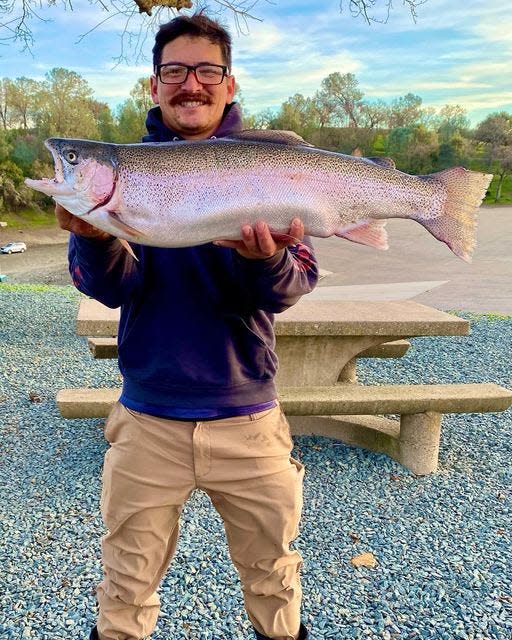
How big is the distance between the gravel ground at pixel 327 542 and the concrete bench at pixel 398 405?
18 cm

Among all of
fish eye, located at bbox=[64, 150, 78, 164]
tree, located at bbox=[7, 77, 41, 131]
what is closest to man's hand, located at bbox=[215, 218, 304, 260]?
fish eye, located at bbox=[64, 150, 78, 164]

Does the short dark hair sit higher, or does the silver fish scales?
the short dark hair

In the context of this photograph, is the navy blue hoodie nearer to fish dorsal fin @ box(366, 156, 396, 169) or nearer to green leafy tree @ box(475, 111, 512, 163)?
fish dorsal fin @ box(366, 156, 396, 169)

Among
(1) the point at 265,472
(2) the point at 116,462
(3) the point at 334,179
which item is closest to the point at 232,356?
(1) the point at 265,472

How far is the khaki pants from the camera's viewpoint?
1.96 meters

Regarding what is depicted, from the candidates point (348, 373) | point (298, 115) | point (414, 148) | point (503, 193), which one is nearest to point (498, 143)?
point (503, 193)

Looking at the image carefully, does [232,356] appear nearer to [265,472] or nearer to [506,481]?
[265,472]

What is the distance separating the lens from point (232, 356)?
1.99 m

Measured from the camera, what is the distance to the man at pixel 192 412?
196 centimetres

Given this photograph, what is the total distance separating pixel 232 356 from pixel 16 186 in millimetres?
52714

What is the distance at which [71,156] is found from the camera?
1687 mm

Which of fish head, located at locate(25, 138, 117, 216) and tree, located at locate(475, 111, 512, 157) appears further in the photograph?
tree, located at locate(475, 111, 512, 157)

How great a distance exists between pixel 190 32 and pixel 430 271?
16113 mm

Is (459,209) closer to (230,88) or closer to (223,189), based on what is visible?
(223,189)
